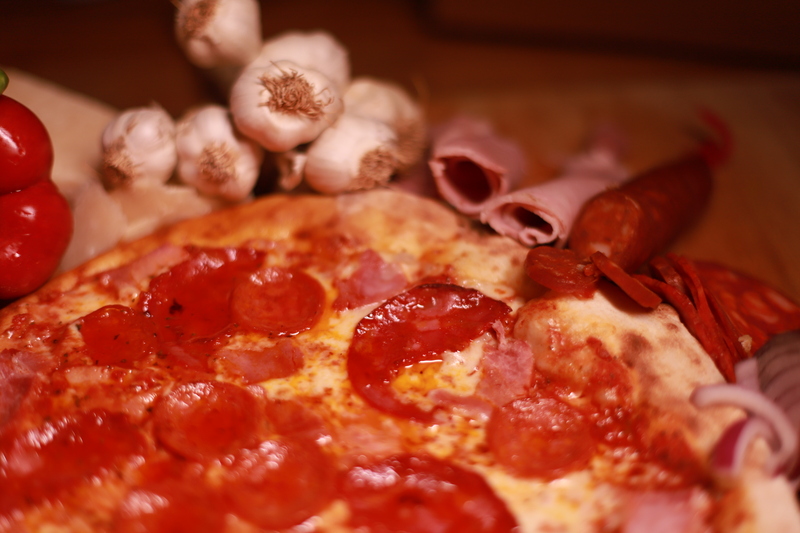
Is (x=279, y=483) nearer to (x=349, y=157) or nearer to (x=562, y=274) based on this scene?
(x=562, y=274)

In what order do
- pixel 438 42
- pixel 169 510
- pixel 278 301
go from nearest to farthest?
pixel 169 510 < pixel 278 301 < pixel 438 42

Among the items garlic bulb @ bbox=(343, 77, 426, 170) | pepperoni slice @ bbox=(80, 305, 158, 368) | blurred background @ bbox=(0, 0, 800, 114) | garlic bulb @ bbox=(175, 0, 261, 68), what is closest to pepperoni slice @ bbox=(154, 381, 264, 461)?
pepperoni slice @ bbox=(80, 305, 158, 368)

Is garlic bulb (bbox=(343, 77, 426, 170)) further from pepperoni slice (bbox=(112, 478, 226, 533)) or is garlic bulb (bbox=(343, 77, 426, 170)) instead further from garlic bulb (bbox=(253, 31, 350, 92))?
pepperoni slice (bbox=(112, 478, 226, 533))

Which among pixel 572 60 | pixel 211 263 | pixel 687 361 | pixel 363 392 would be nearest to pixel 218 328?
pixel 211 263

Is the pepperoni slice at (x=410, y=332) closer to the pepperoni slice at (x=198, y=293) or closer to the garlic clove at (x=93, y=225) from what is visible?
the pepperoni slice at (x=198, y=293)

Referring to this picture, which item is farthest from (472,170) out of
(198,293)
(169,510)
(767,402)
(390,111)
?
(169,510)

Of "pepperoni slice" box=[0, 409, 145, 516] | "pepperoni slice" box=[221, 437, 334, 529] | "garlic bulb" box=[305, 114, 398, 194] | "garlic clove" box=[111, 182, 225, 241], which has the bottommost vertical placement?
"pepperoni slice" box=[0, 409, 145, 516]

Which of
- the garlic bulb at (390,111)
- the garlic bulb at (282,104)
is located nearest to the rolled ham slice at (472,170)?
the garlic bulb at (390,111)
